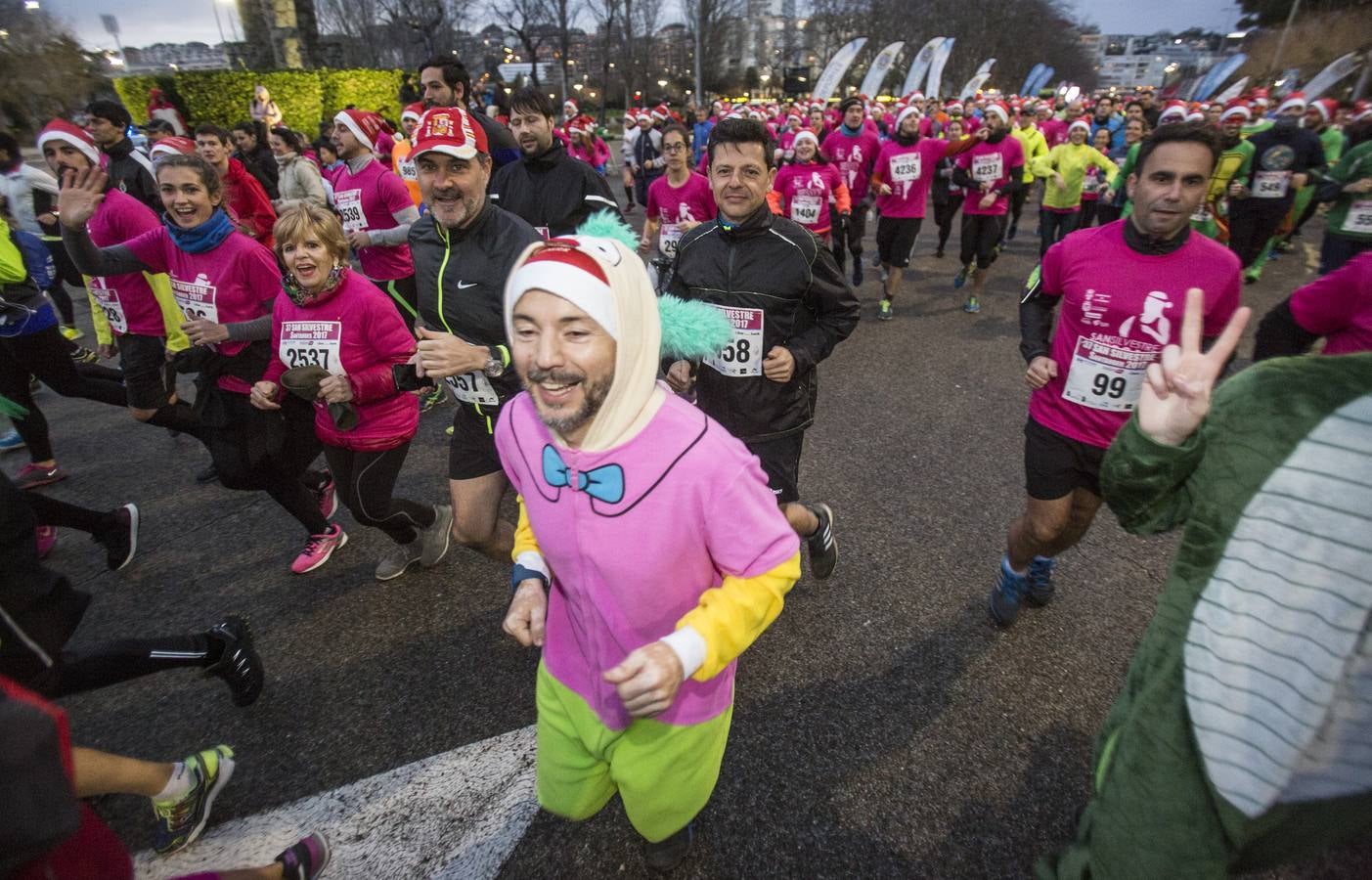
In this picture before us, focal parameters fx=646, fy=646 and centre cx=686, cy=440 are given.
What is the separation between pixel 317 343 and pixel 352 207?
2.87m

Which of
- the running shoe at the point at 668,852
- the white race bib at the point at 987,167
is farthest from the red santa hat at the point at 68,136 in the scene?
the white race bib at the point at 987,167

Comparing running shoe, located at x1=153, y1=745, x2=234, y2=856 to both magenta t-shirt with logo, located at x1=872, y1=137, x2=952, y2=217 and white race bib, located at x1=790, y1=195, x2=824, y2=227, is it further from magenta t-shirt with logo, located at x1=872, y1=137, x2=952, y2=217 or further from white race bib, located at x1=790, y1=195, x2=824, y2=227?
magenta t-shirt with logo, located at x1=872, y1=137, x2=952, y2=217

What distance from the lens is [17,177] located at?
21.1 feet

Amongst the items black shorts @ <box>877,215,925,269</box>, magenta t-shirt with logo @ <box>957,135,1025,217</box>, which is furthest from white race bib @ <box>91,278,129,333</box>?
magenta t-shirt with logo @ <box>957,135,1025,217</box>

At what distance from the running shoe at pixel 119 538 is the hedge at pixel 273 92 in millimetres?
17901

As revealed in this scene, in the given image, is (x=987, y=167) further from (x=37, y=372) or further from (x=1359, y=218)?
(x=37, y=372)

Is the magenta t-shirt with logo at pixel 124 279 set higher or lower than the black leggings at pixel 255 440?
higher

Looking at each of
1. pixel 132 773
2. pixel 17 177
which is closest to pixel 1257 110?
pixel 132 773

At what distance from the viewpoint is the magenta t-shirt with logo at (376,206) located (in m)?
5.16

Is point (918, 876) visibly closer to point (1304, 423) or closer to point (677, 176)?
point (1304, 423)

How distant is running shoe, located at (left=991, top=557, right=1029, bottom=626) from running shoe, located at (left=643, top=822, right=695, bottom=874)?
1825 mm

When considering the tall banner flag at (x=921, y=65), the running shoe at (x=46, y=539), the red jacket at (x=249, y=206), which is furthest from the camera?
the tall banner flag at (x=921, y=65)

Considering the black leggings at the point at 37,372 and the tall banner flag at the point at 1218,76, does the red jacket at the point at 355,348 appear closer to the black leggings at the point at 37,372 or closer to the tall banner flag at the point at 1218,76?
the black leggings at the point at 37,372

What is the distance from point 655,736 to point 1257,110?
16218mm
